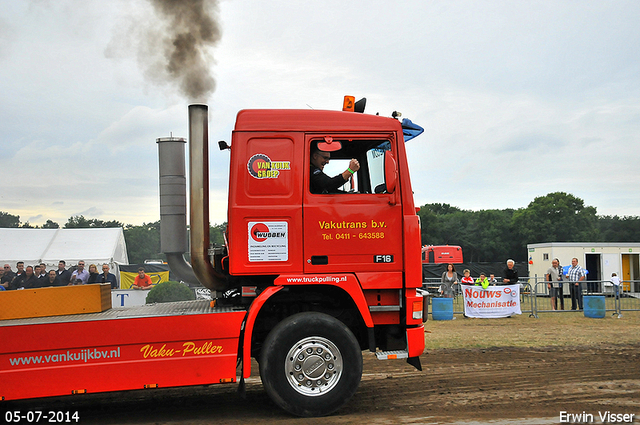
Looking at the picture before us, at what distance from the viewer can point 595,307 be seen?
1536cm

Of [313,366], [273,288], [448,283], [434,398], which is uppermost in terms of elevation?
[273,288]

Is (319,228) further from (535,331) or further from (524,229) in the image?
(524,229)

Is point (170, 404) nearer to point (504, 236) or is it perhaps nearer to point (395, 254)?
point (395, 254)

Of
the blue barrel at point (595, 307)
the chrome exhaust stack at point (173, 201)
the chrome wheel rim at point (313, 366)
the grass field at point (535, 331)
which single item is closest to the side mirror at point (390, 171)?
the chrome wheel rim at point (313, 366)

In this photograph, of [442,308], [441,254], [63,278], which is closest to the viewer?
[63,278]

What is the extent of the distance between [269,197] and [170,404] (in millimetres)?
2852

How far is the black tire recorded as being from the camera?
5.45 meters

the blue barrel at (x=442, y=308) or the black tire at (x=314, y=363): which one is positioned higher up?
the black tire at (x=314, y=363)

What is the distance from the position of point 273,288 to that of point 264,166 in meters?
1.30

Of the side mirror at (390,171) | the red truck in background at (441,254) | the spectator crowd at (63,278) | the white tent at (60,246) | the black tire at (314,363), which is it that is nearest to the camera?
the black tire at (314,363)

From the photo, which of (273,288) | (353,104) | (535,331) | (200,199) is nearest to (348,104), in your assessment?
(353,104)

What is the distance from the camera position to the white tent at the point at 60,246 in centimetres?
2025

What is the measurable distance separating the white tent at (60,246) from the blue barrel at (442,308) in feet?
42.8

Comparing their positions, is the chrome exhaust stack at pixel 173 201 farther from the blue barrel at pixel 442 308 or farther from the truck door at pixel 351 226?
the blue barrel at pixel 442 308
